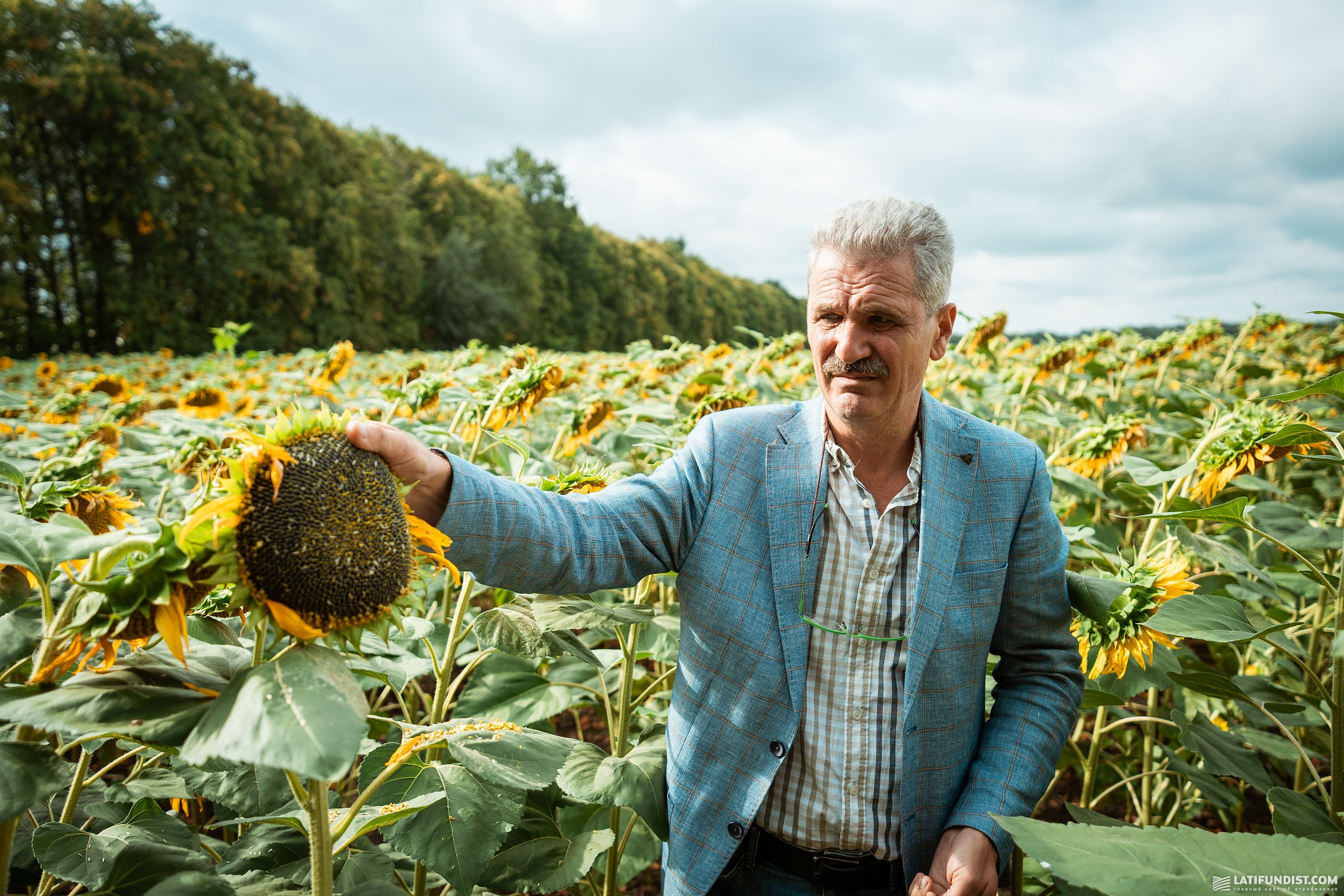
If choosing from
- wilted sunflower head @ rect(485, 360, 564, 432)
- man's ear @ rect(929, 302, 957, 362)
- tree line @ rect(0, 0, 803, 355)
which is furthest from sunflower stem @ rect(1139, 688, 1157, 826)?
tree line @ rect(0, 0, 803, 355)

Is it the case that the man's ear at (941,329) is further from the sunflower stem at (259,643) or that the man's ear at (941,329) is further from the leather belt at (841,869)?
the sunflower stem at (259,643)

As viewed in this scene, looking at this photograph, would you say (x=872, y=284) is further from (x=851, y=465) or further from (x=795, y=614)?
(x=795, y=614)

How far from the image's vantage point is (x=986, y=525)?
5.57 feet

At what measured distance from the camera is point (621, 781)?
62.2 inches

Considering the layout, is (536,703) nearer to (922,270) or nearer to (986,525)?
(986,525)

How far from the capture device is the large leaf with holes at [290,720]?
0.68 metres

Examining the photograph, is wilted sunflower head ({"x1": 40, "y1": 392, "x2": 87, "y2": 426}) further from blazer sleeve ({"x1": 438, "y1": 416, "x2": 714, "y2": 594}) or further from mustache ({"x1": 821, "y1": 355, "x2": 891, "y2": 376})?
mustache ({"x1": 821, "y1": 355, "x2": 891, "y2": 376})

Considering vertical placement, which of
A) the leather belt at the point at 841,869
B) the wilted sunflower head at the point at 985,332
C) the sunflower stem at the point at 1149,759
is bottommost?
the sunflower stem at the point at 1149,759

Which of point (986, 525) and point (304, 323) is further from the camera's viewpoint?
point (304, 323)

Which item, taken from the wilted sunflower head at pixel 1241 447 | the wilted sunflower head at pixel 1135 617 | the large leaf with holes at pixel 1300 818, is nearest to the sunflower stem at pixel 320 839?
the wilted sunflower head at pixel 1135 617

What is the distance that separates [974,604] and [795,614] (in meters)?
0.38

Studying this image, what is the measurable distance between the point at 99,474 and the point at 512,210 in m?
36.6

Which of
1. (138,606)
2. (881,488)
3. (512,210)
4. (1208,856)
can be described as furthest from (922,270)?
(512,210)

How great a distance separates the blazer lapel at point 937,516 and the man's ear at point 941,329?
11 centimetres
